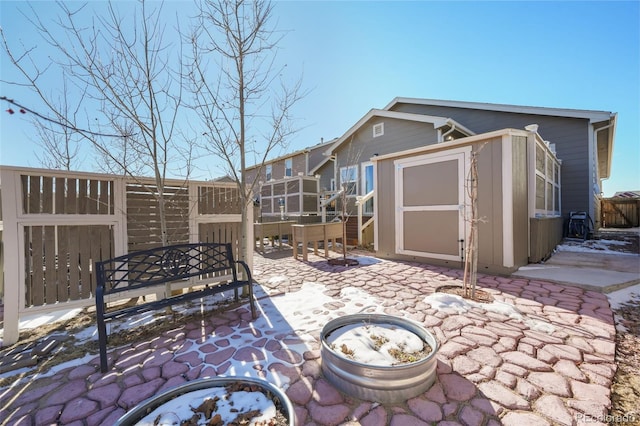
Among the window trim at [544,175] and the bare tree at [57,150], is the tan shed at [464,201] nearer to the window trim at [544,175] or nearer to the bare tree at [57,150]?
the window trim at [544,175]

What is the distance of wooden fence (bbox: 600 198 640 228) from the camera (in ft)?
53.6

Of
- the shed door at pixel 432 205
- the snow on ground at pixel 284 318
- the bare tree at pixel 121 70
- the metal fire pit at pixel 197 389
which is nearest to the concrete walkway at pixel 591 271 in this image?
the shed door at pixel 432 205

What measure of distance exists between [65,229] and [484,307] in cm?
546

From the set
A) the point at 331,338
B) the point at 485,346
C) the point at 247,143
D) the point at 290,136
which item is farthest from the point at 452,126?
the point at 331,338

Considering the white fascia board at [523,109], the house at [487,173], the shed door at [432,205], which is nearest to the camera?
the house at [487,173]

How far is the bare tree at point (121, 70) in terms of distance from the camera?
310 centimetres

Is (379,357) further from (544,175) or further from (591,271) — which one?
(544,175)

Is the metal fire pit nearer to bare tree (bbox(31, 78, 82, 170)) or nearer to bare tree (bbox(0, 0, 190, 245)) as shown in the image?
bare tree (bbox(0, 0, 190, 245))

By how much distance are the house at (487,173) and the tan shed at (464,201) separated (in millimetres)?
20

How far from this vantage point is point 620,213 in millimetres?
16578

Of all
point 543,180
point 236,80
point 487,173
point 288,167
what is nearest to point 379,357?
point 236,80

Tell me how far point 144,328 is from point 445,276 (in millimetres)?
4975

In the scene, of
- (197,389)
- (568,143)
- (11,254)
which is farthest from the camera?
(568,143)

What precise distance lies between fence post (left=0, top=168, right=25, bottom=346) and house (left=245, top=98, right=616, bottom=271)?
6.15 m
